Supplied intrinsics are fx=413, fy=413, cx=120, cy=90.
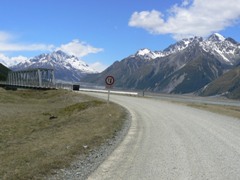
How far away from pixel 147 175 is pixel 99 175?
4.25 feet

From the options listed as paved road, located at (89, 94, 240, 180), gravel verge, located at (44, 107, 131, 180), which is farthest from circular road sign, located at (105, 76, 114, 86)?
gravel verge, located at (44, 107, 131, 180)

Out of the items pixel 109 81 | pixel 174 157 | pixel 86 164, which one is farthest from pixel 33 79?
pixel 86 164

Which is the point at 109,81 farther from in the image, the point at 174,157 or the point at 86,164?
the point at 86,164

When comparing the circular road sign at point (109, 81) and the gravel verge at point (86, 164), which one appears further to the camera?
the circular road sign at point (109, 81)

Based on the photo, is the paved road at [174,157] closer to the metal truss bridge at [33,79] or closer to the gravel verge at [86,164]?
the gravel verge at [86,164]

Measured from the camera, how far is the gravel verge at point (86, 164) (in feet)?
36.8

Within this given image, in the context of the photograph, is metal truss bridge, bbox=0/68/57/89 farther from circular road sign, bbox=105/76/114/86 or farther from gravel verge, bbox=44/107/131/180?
gravel verge, bbox=44/107/131/180

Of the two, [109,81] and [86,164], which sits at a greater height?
[109,81]

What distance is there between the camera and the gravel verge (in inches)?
441

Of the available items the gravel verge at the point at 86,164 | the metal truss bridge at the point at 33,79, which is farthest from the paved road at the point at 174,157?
the metal truss bridge at the point at 33,79

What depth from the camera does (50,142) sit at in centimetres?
1723

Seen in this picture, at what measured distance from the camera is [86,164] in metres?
12.9

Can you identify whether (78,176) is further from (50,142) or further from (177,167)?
(50,142)

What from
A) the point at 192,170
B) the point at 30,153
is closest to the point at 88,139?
the point at 30,153
